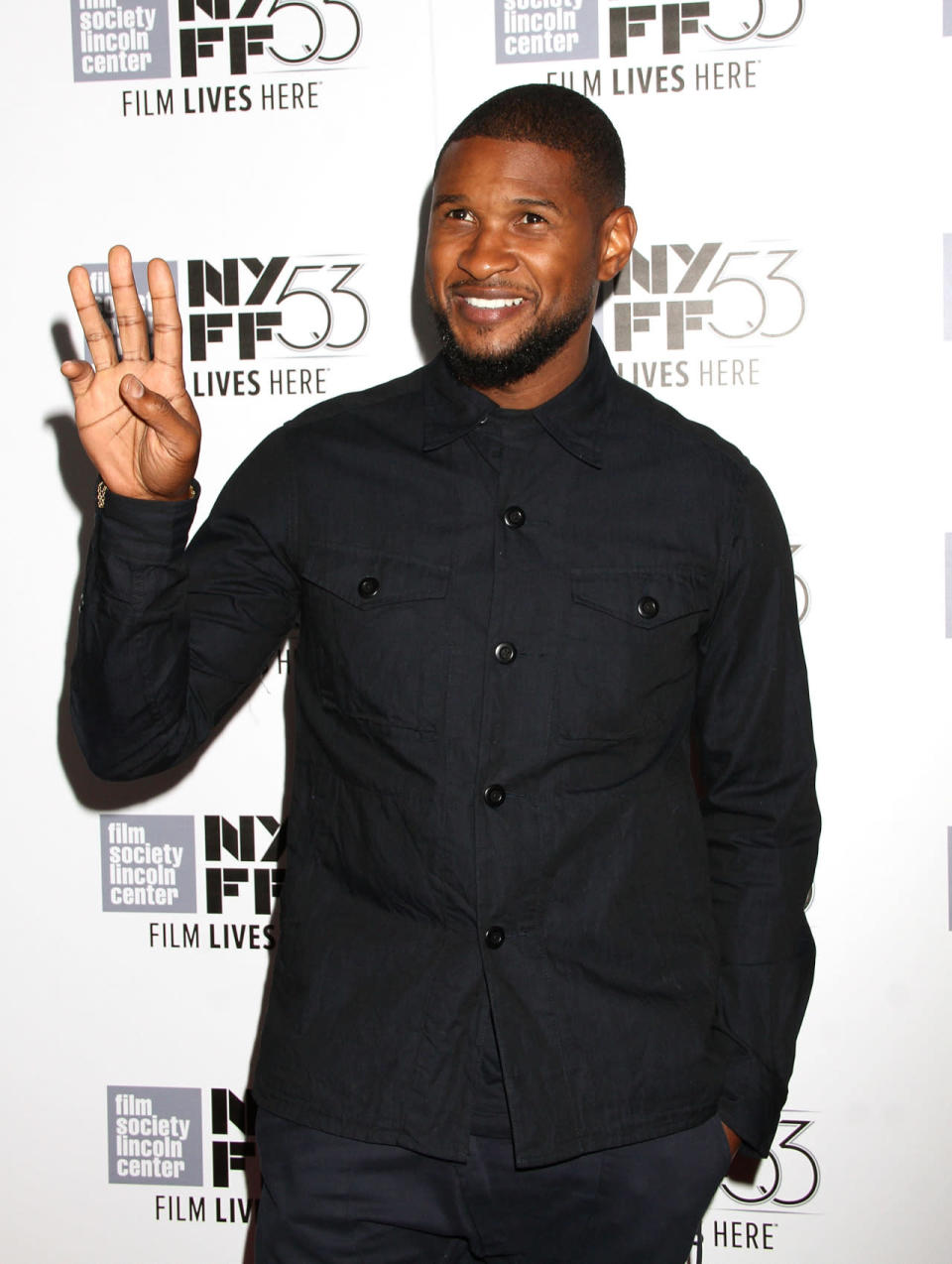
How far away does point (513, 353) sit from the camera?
162 cm

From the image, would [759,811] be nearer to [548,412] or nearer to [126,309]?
[548,412]

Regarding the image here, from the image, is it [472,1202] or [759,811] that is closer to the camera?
[472,1202]

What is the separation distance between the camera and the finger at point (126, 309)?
1339mm

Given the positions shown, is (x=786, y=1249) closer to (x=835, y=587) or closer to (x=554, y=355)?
(x=835, y=587)

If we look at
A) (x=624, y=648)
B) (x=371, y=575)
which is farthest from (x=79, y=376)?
(x=624, y=648)

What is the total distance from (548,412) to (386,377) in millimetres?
654

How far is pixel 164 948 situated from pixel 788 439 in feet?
4.55

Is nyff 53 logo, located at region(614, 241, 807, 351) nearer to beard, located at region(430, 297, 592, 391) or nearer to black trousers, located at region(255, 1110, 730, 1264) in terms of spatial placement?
beard, located at region(430, 297, 592, 391)

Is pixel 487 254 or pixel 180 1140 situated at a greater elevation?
pixel 487 254

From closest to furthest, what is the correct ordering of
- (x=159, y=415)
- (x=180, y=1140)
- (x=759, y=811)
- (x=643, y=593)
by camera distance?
(x=159, y=415) < (x=643, y=593) < (x=759, y=811) < (x=180, y=1140)

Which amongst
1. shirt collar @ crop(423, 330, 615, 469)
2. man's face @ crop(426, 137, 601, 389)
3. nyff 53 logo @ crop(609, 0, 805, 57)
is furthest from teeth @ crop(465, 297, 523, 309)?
nyff 53 logo @ crop(609, 0, 805, 57)

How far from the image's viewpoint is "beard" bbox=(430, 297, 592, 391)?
162 centimetres

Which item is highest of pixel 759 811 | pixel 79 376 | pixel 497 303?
pixel 497 303

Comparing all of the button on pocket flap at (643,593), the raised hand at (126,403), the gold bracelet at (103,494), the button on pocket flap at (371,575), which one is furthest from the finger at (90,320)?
the button on pocket flap at (643,593)
